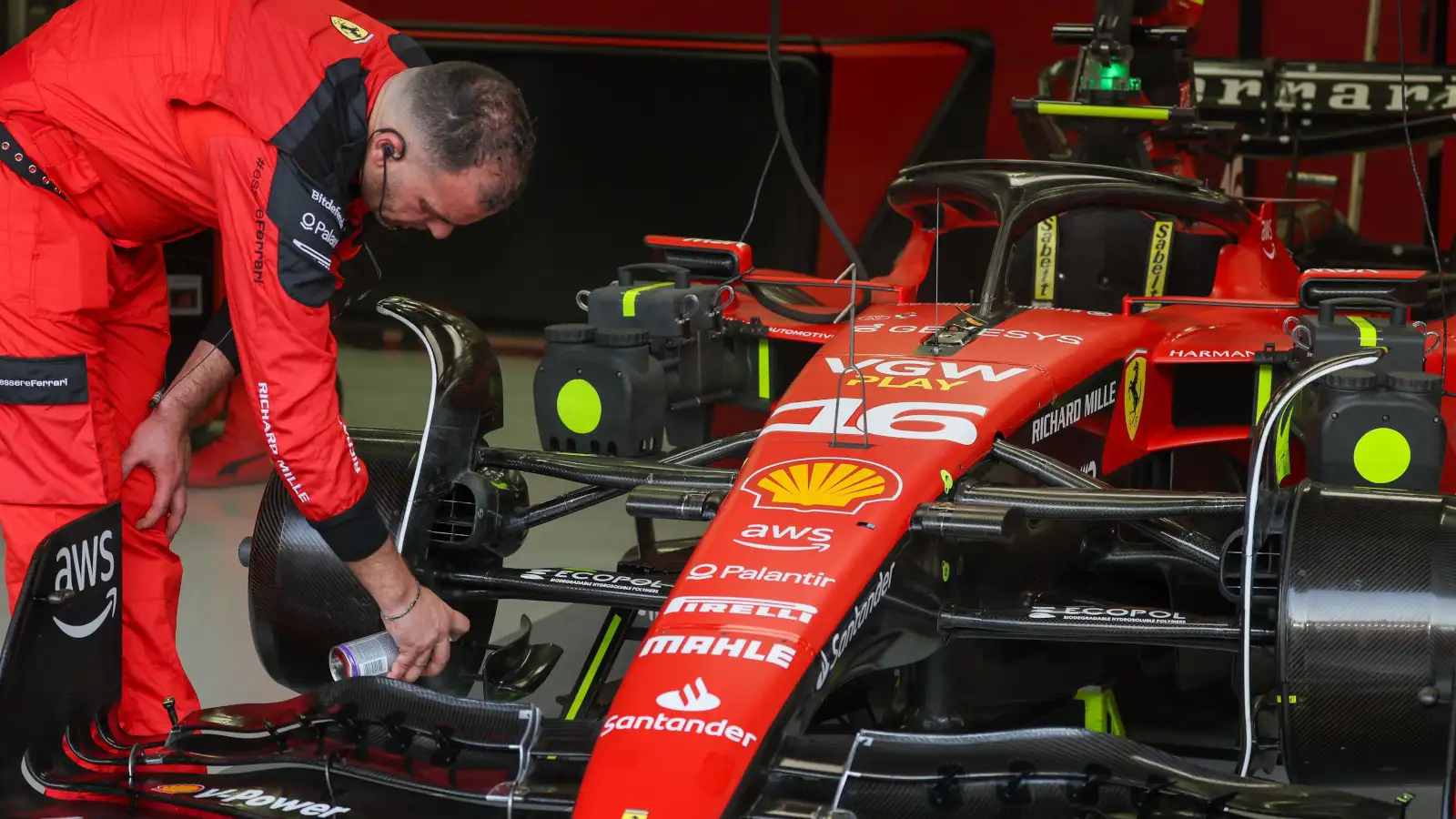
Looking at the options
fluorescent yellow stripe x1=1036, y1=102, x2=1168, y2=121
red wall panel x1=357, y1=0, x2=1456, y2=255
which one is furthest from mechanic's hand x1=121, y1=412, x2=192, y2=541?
red wall panel x1=357, y1=0, x2=1456, y2=255

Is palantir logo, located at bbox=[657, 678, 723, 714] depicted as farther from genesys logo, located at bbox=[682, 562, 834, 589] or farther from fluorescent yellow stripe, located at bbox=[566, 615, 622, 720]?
fluorescent yellow stripe, located at bbox=[566, 615, 622, 720]

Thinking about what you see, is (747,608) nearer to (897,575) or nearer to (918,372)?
(897,575)

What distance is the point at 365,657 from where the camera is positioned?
227 cm

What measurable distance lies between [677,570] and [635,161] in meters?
4.75

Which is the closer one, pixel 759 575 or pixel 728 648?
pixel 728 648

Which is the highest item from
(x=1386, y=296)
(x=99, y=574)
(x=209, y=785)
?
(x=1386, y=296)

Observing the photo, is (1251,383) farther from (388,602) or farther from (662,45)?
(662,45)

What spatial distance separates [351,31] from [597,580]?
0.99 metres

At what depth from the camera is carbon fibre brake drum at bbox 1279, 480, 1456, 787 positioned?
7.39ft

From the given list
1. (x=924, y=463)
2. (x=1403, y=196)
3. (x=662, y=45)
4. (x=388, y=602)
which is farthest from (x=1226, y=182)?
(x=388, y=602)

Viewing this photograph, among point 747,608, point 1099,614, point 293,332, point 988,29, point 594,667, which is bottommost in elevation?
point 594,667

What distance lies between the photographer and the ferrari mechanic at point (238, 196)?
207 centimetres

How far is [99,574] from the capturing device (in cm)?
233

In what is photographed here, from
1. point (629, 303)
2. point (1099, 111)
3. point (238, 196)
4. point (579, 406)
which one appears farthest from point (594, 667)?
point (1099, 111)
